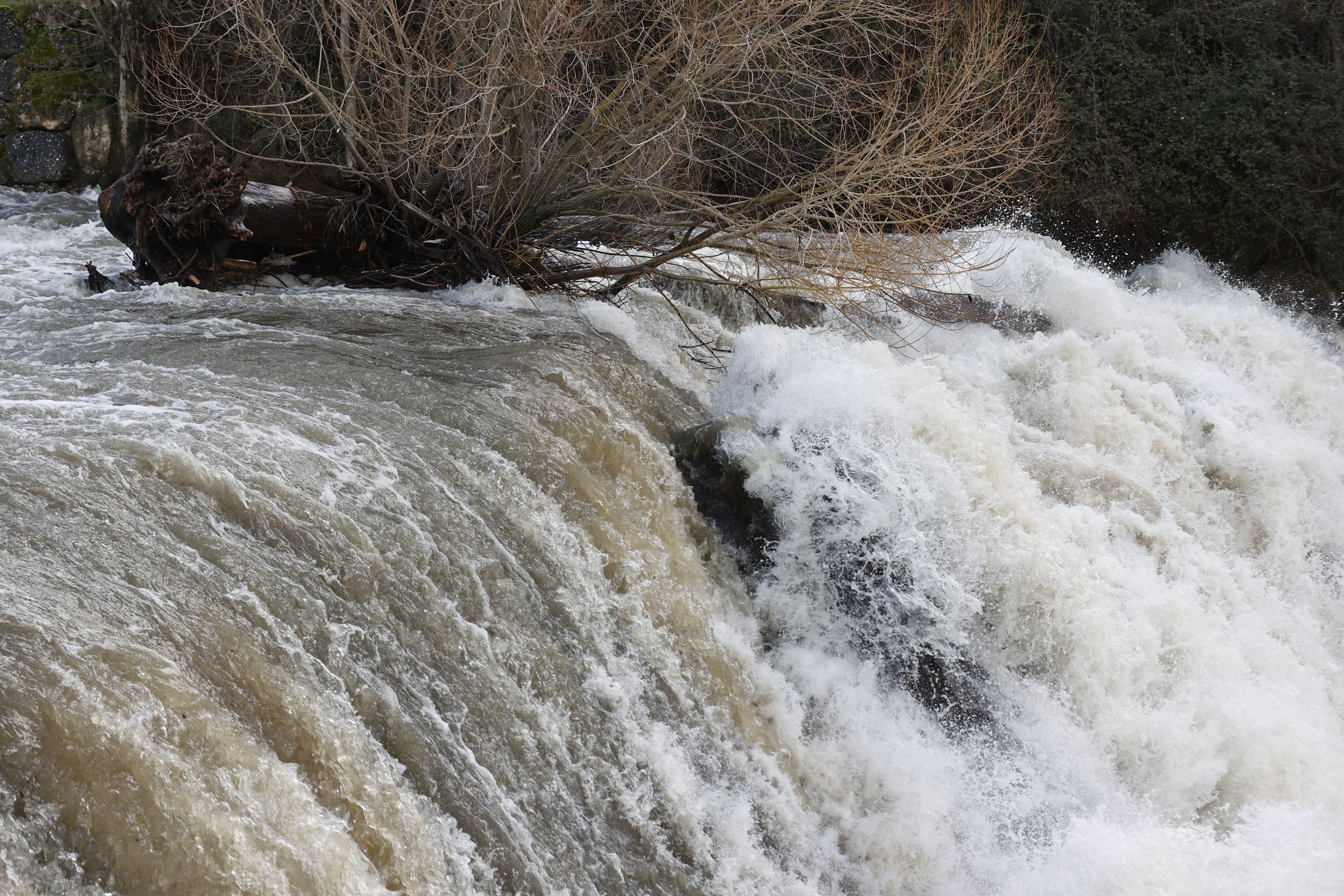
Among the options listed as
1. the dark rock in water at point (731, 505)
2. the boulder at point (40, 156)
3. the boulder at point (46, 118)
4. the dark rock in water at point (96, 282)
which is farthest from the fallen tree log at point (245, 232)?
the boulder at point (46, 118)

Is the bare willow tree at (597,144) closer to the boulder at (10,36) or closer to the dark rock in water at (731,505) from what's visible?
the dark rock in water at (731,505)

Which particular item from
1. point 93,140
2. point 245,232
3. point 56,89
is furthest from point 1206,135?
point 56,89

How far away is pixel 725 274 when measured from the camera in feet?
17.6

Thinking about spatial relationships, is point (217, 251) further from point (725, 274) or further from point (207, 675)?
point (207, 675)

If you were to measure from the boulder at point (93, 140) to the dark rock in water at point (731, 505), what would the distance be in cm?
680

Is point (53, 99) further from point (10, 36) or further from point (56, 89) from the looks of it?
point (10, 36)

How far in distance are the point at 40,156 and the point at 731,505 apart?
7.19m

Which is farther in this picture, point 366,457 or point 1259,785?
point 1259,785

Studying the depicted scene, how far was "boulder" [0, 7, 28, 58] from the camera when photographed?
8266 millimetres

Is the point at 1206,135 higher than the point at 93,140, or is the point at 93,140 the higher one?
the point at 1206,135

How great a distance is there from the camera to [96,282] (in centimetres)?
496

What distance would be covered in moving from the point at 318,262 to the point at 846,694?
3.87 m

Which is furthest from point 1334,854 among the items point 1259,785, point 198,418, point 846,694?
point 198,418

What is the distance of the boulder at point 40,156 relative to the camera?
805 centimetres
